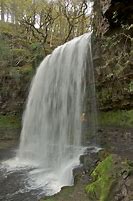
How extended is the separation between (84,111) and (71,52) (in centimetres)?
242

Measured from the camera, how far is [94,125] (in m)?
9.73

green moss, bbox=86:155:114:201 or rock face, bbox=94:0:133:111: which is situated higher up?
rock face, bbox=94:0:133:111

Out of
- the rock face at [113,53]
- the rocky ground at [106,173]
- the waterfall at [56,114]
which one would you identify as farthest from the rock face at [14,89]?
the rocky ground at [106,173]

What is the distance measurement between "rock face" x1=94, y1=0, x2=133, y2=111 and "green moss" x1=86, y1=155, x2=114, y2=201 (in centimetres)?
243

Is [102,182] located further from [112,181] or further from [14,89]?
[14,89]

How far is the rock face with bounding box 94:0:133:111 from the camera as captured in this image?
8.41m

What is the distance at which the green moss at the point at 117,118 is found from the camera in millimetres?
8812

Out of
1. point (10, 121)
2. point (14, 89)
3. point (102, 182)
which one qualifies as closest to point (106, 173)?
point (102, 182)

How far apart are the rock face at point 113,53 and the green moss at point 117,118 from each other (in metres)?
0.16

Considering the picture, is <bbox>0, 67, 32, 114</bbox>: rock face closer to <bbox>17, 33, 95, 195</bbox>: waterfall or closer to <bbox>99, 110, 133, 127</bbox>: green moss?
<bbox>17, 33, 95, 195</bbox>: waterfall

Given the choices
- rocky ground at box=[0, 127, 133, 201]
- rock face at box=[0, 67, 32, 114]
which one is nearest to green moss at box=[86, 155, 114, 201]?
rocky ground at box=[0, 127, 133, 201]

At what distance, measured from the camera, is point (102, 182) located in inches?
244

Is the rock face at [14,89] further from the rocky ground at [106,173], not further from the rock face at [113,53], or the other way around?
the rocky ground at [106,173]

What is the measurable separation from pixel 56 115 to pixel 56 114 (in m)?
0.04
